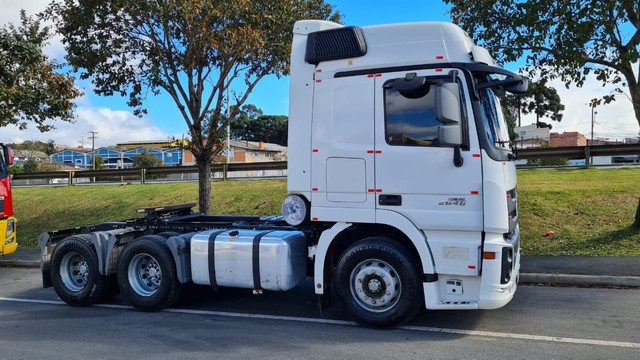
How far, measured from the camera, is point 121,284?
6855mm

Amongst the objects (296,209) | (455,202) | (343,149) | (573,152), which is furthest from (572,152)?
(296,209)

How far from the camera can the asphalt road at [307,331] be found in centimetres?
Answer: 498

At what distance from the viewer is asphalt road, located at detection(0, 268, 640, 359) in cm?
498

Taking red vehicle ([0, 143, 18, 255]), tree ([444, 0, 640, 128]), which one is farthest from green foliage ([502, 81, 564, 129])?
red vehicle ([0, 143, 18, 255])

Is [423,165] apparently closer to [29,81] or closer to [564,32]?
[564,32]

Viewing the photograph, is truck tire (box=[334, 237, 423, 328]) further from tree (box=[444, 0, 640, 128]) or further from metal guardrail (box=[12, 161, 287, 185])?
metal guardrail (box=[12, 161, 287, 185])

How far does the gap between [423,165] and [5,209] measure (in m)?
8.65

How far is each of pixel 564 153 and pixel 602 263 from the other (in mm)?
8372

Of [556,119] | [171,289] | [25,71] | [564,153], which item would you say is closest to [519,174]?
[564,153]

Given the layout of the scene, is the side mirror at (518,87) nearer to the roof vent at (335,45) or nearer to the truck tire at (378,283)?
the roof vent at (335,45)

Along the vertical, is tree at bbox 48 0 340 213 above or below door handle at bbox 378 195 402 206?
above

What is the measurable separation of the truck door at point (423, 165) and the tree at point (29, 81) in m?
11.4

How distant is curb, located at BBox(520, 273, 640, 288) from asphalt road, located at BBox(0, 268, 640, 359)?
0.31 meters

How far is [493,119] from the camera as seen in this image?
18.1 ft
